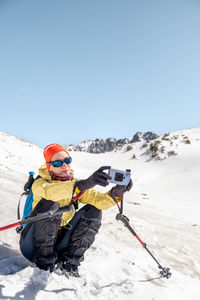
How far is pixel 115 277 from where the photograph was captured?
250 centimetres

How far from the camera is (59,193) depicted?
6.48 ft

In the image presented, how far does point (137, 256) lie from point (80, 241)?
1.31 m

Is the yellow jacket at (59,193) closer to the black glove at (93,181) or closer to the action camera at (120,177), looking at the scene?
the black glove at (93,181)

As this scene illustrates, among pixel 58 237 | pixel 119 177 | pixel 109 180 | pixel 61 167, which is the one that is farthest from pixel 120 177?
pixel 58 237

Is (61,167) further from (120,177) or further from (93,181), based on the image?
(120,177)

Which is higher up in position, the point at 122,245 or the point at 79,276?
the point at 79,276

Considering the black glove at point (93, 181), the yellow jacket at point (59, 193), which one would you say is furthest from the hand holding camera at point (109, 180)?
the yellow jacket at point (59, 193)

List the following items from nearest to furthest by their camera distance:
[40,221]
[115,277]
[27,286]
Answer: [27,286], [40,221], [115,277]

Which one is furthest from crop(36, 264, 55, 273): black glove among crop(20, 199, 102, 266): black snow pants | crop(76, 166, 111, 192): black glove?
crop(76, 166, 111, 192): black glove

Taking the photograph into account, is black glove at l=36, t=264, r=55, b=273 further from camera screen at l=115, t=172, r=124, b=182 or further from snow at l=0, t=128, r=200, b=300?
camera screen at l=115, t=172, r=124, b=182

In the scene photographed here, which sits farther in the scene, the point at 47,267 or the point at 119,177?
the point at 119,177

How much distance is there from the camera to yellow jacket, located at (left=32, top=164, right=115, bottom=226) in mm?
1977

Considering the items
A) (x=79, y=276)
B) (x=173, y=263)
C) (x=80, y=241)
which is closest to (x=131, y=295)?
(x=79, y=276)

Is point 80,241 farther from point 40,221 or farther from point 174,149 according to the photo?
point 174,149
